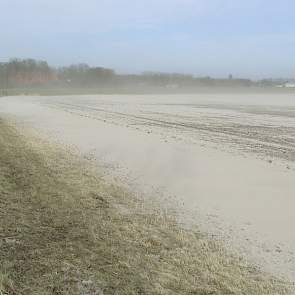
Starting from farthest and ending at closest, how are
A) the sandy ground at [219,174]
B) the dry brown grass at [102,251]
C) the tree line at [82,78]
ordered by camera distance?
the tree line at [82,78]
the sandy ground at [219,174]
the dry brown grass at [102,251]

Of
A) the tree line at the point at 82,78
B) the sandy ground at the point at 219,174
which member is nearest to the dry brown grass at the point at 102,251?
the sandy ground at the point at 219,174

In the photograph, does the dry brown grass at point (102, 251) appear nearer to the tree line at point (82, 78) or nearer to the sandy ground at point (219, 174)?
the sandy ground at point (219, 174)

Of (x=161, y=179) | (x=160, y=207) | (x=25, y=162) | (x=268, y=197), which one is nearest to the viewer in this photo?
(x=160, y=207)

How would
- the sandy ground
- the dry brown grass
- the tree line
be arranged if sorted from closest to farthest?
1. the dry brown grass
2. the sandy ground
3. the tree line

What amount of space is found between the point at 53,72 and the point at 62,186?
181257 millimetres

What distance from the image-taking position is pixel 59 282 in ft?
18.0

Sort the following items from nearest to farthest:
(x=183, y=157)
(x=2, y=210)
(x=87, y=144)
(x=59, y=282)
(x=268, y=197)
A: (x=59, y=282) < (x=2, y=210) < (x=268, y=197) < (x=183, y=157) < (x=87, y=144)

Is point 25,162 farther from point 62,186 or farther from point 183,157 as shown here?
point 183,157

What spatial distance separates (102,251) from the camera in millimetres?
6547

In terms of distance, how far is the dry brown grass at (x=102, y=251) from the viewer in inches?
217

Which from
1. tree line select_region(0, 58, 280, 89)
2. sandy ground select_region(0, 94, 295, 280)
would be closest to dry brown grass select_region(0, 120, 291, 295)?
sandy ground select_region(0, 94, 295, 280)

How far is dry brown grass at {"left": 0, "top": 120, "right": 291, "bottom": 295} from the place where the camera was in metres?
5.51

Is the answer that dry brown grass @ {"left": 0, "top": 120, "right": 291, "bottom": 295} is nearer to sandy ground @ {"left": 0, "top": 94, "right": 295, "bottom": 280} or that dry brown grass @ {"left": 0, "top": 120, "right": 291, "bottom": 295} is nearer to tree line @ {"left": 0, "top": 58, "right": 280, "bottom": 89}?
sandy ground @ {"left": 0, "top": 94, "right": 295, "bottom": 280}

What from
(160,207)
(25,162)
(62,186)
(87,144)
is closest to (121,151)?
(87,144)
